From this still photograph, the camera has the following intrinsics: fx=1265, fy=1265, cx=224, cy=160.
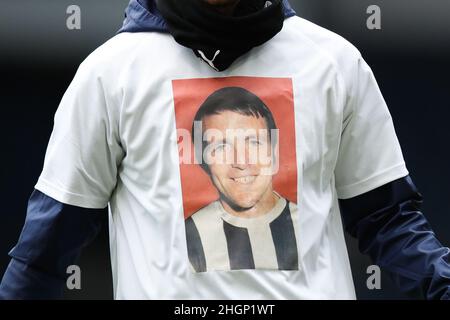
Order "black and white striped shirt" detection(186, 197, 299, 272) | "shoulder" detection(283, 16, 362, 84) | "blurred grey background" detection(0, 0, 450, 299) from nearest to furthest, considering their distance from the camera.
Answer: "black and white striped shirt" detection(186, 197, 299, 272), "shoulder" detection(283, 16, 362, 84), "blurred grey background" detection(0, 0, 450, 299)

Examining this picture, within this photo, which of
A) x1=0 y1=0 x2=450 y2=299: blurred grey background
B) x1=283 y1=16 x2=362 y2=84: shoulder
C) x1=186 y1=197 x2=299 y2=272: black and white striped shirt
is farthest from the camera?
x1=0 y1=0 x2=450 y2=299: blurred grey background

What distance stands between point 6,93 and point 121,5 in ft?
1.46

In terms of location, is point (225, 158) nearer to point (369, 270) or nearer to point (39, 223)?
point (39, 223)

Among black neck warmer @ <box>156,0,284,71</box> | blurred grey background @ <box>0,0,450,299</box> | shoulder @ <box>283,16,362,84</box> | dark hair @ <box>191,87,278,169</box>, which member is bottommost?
blurred grey background @ <box>0,0,450,299</box>

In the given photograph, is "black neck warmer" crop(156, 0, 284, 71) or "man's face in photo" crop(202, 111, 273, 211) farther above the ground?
"black neck warmer" crop(156, 0, 284, 71)

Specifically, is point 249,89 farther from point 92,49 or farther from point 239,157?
point 92,49

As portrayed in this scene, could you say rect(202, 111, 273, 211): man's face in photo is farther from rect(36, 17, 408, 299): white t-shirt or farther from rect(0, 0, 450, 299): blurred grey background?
rect(0, 0, 450, 299): blurred grey background

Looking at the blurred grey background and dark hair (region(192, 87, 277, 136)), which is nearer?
dark hair (region(192, 87, 277, 136))

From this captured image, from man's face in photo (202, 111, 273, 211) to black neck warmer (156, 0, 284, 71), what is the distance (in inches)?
4.1

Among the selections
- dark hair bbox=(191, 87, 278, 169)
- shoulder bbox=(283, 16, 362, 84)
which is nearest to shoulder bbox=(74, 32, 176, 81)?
dark hair bbox=(191, 87, 278, 169)

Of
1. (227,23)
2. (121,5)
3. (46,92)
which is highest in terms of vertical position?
(227,23)

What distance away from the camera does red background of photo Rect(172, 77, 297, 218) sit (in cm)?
225

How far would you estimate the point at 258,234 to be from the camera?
2.25 meters
